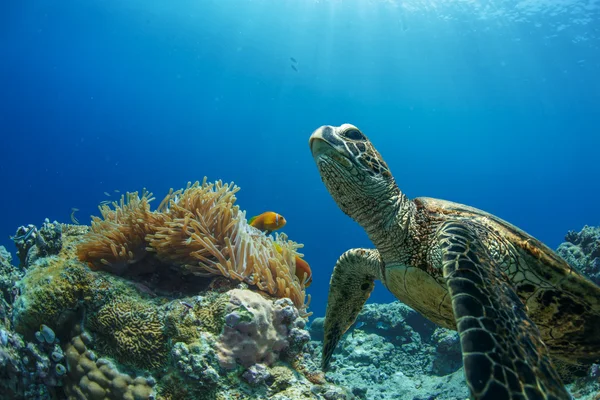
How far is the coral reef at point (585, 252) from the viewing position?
20.1ft

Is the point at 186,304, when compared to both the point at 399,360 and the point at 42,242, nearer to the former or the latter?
the point at 42,242

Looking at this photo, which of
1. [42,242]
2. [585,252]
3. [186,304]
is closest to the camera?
[186,304]

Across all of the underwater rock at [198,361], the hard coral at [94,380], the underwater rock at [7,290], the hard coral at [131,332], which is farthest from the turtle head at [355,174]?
the underwater rock at [7,290]

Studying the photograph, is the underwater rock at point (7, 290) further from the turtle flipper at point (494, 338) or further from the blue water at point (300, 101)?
the blue water at point (300, 101)

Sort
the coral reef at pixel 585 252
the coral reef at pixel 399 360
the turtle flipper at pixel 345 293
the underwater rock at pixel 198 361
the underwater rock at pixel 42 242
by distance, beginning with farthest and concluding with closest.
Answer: the coral reef at pixel 585 252
the coral reef at pixel 399 360
the turtle flipper at pixel 345 293
the underwater rock at pixel 42 242
the underwater rock at pixel 198 361

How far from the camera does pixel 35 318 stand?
236 cm

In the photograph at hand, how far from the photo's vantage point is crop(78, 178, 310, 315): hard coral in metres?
2.98

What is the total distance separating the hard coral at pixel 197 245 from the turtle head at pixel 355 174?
947 mm

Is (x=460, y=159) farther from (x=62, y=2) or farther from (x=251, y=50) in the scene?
(x=62, y=2)

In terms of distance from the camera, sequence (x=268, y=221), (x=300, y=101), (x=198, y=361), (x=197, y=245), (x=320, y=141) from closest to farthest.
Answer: (x=198, y=361)
(x=320, y=141)
(x=197, y=245)
(x=268, y=221)
(x=300, y=101)

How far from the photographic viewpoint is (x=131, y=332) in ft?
7.80

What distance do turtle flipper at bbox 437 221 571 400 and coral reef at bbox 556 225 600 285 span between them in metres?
5.65

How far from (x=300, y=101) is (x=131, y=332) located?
231 feet

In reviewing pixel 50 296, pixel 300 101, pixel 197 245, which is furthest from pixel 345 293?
pixel 300 101
